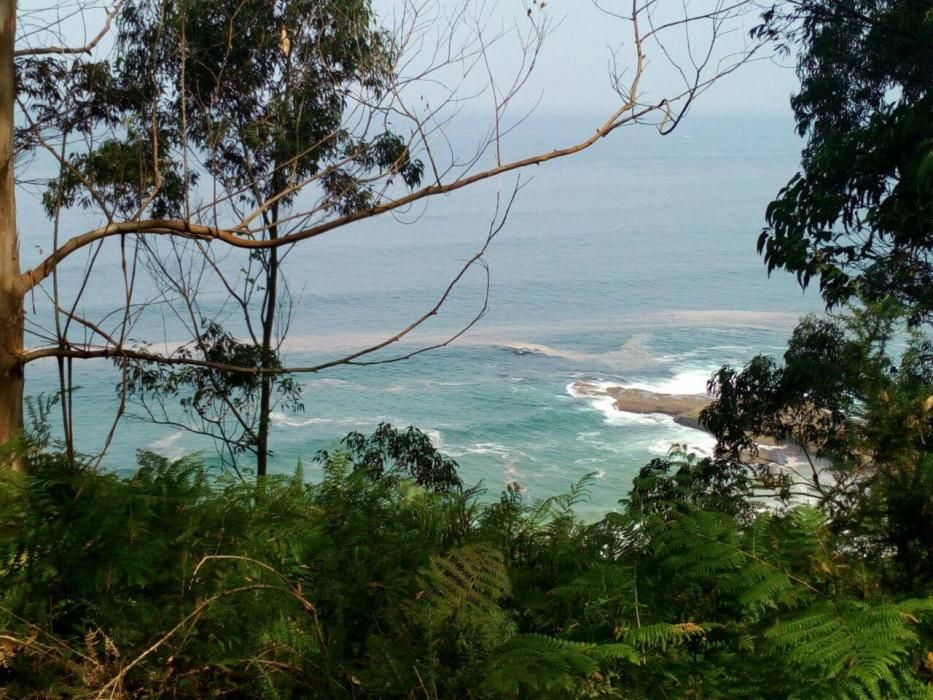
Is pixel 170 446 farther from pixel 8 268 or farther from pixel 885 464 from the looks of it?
pixel 885 464

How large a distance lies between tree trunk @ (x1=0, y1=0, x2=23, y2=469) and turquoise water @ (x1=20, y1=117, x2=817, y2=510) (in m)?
12.4

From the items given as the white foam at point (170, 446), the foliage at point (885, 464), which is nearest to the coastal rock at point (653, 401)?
the white foam at point (170, 446)

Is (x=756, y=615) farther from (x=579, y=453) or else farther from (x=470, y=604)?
(x=579, y=453)

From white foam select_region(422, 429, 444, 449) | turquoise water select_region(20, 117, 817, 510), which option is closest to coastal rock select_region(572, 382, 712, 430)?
turquoise water select_region(20, 117, 817, 510)

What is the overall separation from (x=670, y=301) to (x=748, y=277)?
7574 mm

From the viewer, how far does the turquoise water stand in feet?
80.1

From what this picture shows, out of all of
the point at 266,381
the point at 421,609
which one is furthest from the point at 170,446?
the point at 421,609

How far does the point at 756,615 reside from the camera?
5.24 feet

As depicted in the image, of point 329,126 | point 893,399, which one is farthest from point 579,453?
point 893,399

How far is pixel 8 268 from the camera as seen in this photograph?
3197 mm

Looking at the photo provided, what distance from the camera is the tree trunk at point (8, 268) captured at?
122 inches

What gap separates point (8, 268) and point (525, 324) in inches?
1317

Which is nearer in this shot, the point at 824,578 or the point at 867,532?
the point at 824,578

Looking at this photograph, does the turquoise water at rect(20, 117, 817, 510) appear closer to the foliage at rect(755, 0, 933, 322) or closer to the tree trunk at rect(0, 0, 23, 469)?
the foliage at rect(755, 0, 933, 322)
